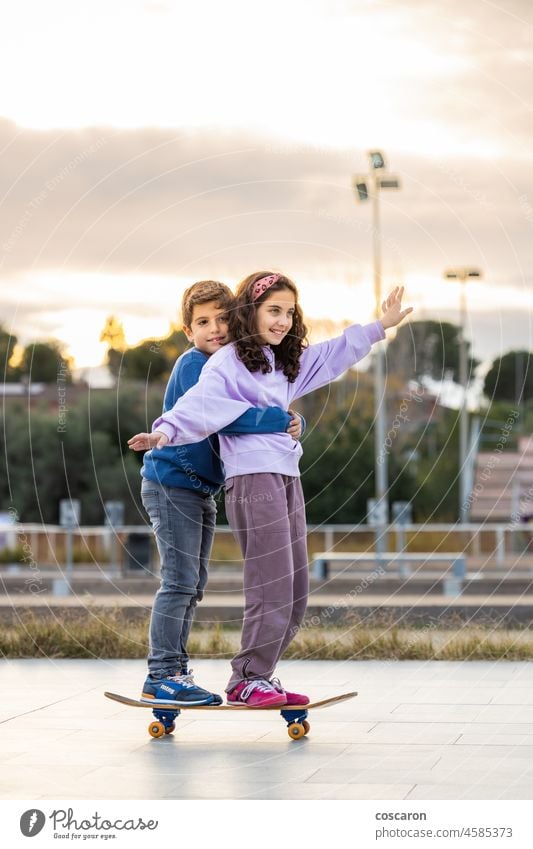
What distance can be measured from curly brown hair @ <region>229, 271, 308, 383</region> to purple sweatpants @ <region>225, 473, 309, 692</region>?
49 cm

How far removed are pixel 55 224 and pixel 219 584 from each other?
12.1 meters

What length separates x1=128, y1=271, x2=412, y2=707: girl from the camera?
573cm

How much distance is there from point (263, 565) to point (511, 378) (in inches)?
1719

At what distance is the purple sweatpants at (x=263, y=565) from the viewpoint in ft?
18.9

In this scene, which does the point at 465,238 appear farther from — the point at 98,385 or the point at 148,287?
the point at 98,385

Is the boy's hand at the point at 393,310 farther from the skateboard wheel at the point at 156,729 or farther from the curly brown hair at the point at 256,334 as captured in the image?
the skateboard wheel at the point at 156,729

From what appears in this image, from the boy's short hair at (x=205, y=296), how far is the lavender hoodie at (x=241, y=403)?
246mm

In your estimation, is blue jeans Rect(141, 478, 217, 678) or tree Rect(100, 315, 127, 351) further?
tree Rect(100, 315, 127, 351)

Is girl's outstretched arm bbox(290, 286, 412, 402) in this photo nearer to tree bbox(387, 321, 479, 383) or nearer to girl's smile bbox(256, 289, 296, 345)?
girl's smile bbox(256, 289, 296, 345)

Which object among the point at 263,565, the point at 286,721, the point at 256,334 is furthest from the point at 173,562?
the point at 256,334

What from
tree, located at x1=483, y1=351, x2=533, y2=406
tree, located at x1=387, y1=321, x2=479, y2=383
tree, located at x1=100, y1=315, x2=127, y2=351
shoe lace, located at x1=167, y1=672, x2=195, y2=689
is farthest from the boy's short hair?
tree, located at x1=483, y1=351, x2=533, y2=406

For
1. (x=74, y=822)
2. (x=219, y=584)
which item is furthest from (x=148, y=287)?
(x=219, y=584)

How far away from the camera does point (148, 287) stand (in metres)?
8.44

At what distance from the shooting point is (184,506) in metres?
5.94
